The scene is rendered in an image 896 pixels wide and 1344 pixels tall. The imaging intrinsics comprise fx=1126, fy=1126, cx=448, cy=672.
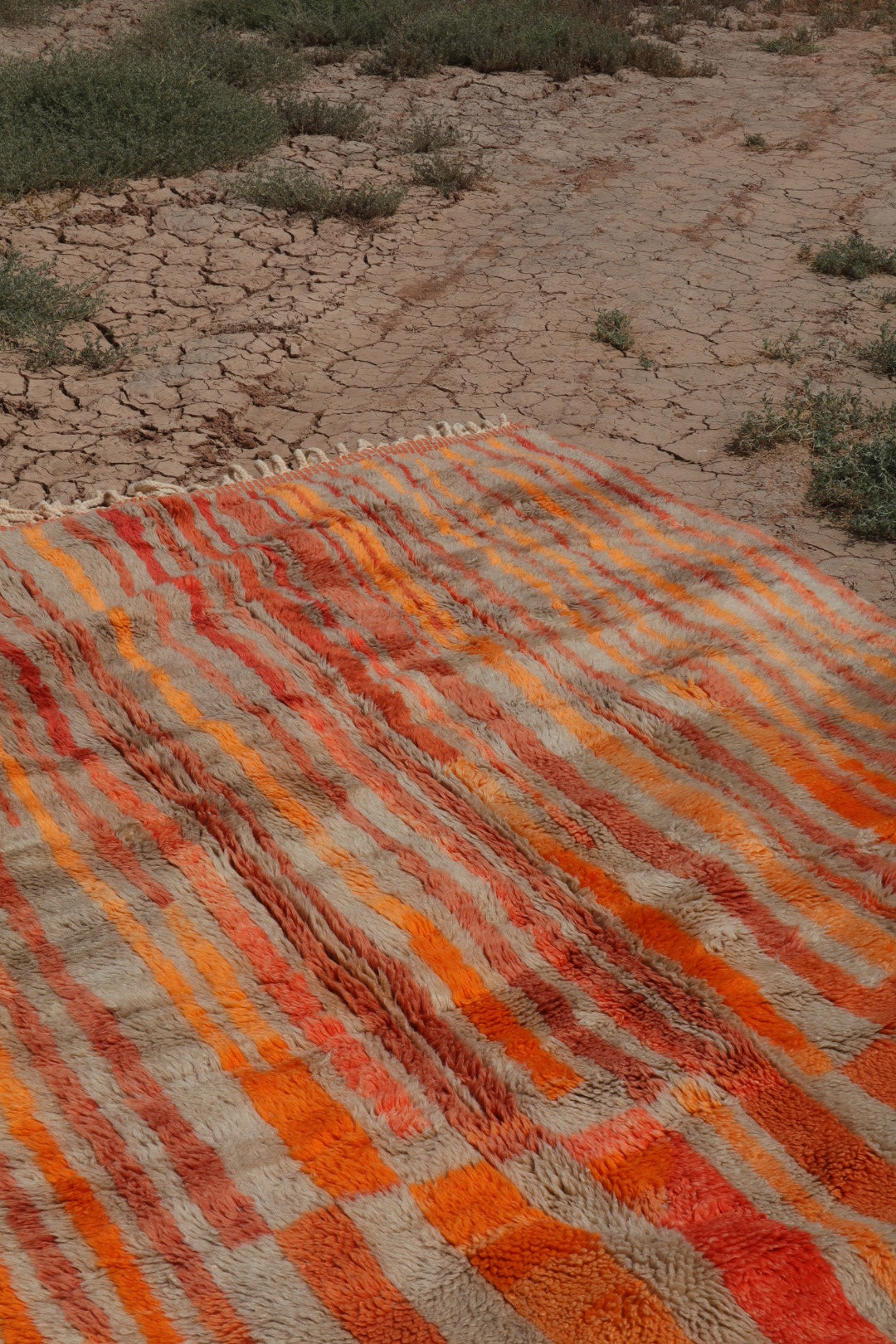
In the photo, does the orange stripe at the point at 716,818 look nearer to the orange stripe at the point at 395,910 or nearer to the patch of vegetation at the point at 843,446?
the orange stripe at the point at 395,910

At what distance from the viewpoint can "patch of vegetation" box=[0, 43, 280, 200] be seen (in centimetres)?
557

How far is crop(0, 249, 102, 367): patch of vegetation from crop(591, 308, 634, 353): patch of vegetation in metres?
2.09

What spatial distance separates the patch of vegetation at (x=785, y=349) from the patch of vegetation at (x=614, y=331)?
0.55 metres

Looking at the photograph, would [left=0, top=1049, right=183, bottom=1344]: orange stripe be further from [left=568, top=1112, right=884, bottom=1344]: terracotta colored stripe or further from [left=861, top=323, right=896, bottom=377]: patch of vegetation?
[left=861, top=323, right=896, bottom=377]: patch of vegetation

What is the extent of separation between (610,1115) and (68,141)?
19.0 ft

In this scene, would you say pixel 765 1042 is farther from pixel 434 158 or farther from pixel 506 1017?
pixel 434 158

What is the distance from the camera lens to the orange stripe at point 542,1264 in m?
1.19

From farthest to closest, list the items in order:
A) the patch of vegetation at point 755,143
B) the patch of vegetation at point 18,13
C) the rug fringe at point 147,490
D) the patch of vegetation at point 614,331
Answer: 1. the patch of vegetation at point 18,13
2. the patch of vegetation at point 755,143
3. the patch of vegetation at point 614,331
4. the rug fringe at point 147,490

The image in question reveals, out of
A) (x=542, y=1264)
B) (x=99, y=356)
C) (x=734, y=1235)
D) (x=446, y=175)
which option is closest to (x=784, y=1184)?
(x=734, y=1235)

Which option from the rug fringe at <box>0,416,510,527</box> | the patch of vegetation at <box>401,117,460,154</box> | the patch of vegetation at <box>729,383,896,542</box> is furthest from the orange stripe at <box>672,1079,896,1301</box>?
the patch of vegetation at <box>401,117,460,154</box>

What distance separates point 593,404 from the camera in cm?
427

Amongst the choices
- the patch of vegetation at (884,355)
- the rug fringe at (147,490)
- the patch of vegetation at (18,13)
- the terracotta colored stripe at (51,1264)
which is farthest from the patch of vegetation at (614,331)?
the patch of vegetation at (18,13)

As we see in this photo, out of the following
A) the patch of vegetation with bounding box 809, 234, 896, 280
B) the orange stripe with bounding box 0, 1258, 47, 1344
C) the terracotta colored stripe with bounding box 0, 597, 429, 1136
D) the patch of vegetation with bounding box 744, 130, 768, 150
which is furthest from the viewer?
the patch of vegetation with bounding box 744, 130, 768, 150

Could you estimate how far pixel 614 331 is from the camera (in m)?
4.73
